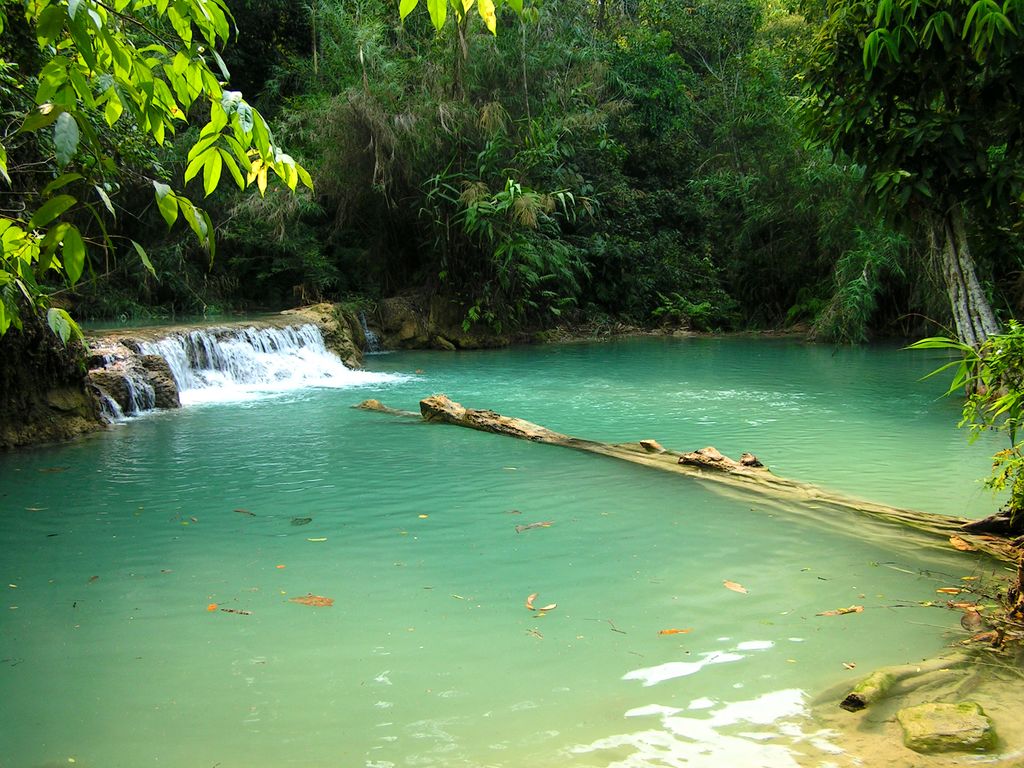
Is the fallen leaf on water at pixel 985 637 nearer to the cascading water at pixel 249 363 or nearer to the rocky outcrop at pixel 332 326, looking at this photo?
the cascading water at pixel 249 363

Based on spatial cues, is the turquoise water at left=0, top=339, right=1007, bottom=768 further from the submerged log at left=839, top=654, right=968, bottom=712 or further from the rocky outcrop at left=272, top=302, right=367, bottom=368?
the rocky outcrop at left=272, top=302, right=367, bottom=368

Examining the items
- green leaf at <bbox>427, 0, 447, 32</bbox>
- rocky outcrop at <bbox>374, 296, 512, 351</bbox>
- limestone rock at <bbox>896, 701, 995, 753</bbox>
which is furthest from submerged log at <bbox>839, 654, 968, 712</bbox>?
rocky outcrop at <bbox>374, 296, 512, 351</bbox>

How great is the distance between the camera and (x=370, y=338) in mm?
18344

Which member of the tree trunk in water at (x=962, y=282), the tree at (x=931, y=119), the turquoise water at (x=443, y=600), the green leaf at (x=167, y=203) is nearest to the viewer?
the green leaf at (x=167, y=203)

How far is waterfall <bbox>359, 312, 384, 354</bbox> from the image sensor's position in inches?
719

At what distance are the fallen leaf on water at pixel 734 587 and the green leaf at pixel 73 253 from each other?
10.9 ft

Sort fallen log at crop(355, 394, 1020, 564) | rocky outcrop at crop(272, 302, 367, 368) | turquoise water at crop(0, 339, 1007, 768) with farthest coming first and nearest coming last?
rocky outcrop at crop(272, 302, 367, 368)
fallen log at crop(355, 394, 1020, 564)
turquoise water at crop(0, 339, 1007, 768)

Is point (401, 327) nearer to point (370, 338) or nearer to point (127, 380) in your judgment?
point (370, 338)

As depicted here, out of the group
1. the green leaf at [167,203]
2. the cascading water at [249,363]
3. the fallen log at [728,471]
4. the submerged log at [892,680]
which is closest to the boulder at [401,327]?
the cascading water at [249,363]

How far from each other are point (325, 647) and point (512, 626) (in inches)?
30.7

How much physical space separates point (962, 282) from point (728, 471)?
244cm

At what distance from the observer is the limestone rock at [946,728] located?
2.54 m

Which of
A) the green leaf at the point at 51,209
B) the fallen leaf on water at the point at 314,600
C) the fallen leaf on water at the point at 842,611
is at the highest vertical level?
the green leaf at the point at 51,209

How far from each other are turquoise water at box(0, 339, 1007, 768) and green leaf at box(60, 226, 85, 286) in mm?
1789
